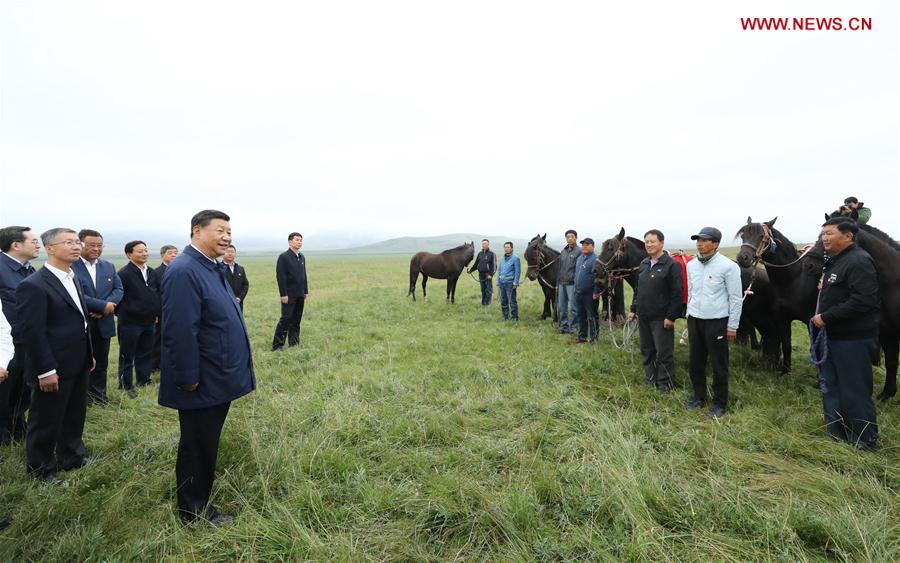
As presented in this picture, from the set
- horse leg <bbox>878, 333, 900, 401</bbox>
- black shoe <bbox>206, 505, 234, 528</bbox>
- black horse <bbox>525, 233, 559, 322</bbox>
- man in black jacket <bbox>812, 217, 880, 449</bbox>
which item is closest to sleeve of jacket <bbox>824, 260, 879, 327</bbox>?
man in black jacket <bbox>812, 217, 880, 449</bbox>

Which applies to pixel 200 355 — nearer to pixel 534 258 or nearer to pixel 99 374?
pixel 99 374

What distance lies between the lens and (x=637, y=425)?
412 cm

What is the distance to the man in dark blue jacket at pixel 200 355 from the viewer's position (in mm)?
Answer: 2549

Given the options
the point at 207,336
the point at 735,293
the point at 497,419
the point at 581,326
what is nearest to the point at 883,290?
the point at 735,293

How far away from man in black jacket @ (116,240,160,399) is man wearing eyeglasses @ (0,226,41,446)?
4.71 ft

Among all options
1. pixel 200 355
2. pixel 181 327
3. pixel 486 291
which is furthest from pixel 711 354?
pixel 486 291

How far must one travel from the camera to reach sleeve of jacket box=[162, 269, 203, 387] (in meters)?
2.54

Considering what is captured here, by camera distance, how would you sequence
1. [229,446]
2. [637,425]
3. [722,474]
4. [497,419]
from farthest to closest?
[497,419] → [637,425] → [229,446] → [722,474]

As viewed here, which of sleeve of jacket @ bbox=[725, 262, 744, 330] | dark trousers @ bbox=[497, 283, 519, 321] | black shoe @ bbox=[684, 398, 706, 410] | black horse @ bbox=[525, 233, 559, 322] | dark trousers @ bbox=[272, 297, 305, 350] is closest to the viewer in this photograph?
sleeve of jacket @ bbox=[725, 262, 744, 330]

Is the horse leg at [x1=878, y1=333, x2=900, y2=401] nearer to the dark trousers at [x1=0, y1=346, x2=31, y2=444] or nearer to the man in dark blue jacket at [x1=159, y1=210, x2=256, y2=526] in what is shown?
the man in dark blue jacket at [x1=159, y1=210, x2=256, y2=526]

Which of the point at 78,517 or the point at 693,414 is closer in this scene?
the point at 78,517

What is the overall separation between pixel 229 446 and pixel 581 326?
671 centimetres

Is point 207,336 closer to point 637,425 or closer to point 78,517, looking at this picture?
point 78,517

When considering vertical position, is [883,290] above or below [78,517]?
above
